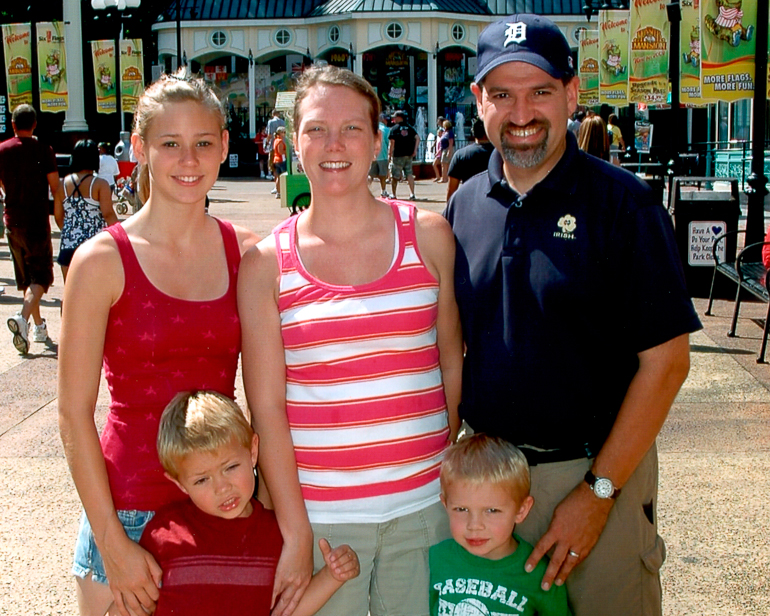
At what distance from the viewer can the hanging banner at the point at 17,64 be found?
2122cm

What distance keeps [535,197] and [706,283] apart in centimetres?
821

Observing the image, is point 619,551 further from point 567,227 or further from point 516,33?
point 516,33

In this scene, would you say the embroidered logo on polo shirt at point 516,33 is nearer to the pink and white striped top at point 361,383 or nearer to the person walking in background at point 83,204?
the pink and white striped top at point 361,383

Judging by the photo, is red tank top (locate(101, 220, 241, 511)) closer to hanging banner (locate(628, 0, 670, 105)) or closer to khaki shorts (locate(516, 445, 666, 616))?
khaki shorts (locate(516, 445, 666, 616))

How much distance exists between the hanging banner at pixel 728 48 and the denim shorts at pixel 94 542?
9.57m

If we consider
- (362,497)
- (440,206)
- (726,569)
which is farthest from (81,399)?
(440,206)

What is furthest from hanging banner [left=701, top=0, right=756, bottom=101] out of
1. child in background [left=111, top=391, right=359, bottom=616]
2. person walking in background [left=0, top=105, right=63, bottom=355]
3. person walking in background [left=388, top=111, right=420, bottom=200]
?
person walking in background [left=388, top=111, right=420, bottom=200]

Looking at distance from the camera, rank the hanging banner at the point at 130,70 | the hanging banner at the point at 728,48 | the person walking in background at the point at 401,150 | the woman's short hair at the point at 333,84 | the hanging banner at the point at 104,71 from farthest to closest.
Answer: the hanging banner at the point at 130,70
the hanging banner at the point at 104,71
the person walking in background at the point at 401,150
the hanging banner at the point at 728,48
the woman's short hair at the point at 333,84

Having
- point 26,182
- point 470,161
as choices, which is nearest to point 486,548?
point 470,161

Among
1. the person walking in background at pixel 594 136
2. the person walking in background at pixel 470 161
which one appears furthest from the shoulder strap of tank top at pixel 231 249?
the person walking in background at pixel 594 136

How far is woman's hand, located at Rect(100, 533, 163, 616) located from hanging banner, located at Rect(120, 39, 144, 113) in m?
22.6

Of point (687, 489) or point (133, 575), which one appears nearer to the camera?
point (133, 575)

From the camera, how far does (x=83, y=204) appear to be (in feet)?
29.7

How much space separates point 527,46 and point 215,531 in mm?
1576
